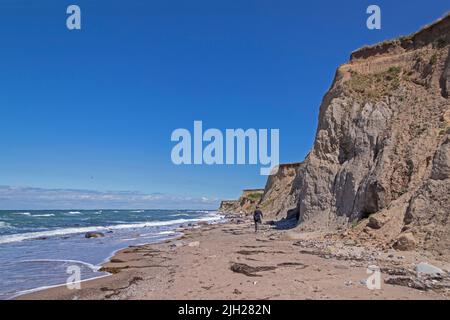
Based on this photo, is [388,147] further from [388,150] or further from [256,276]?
[256,276]

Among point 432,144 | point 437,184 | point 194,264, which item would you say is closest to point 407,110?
point 432,144

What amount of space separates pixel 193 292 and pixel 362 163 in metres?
14.8

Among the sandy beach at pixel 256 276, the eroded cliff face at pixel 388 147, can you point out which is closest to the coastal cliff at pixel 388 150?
the eroded cliff face at pixel 388 147

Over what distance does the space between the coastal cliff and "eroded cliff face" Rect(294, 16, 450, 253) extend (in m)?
0.05

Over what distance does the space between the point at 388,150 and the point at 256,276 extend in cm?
1205

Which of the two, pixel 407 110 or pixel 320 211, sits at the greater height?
pixel 407 110

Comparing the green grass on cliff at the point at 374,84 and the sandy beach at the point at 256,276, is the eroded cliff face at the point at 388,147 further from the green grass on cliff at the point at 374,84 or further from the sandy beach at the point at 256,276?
the sandy beach at the point at 256,276

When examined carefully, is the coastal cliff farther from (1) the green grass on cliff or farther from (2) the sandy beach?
(2) the sandy beach

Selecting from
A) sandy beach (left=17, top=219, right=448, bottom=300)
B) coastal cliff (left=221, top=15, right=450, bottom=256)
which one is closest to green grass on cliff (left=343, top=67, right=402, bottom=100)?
coastal cliff (left=221, top=15, right=450, bottom=256)

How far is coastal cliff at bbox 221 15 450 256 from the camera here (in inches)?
558

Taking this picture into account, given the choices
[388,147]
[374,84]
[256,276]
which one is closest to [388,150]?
[388,147]

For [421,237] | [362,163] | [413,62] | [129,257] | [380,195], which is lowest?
[129,257]
